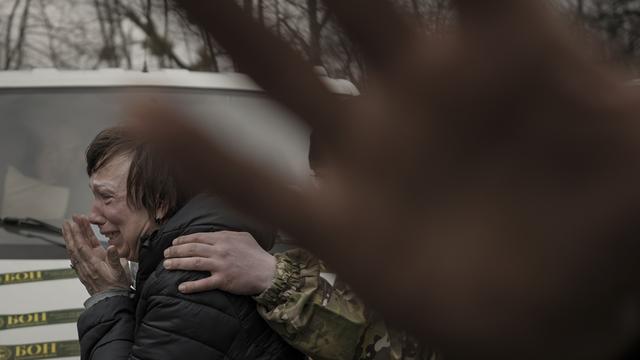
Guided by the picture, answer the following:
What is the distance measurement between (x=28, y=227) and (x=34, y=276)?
348 millimetres

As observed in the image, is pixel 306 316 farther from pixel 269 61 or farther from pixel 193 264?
pixel 269 61

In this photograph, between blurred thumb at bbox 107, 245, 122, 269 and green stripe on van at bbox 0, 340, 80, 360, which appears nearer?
blurred thumb at bbox 107, 245, 122, 269

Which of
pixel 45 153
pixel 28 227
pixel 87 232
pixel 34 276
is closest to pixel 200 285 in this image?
pixel 87 232

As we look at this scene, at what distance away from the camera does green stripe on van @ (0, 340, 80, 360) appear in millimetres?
2752

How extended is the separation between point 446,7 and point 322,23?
82mm

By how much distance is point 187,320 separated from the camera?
170 centimetres

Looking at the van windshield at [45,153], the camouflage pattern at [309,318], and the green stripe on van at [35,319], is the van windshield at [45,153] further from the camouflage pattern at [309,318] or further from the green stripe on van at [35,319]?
the camouflage pattern at [309,318]

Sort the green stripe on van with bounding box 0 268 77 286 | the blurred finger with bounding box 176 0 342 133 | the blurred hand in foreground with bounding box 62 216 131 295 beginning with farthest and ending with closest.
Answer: the green stripe on van with bounding box 0 268 77 286 → the blurred hand in foreground with bounding box 62 216 131 295 → the blurred finger with bounding box 176 0 342 133

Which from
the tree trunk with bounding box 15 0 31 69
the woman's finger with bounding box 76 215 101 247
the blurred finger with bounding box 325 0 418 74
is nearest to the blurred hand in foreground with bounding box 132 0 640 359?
the blurred finger with bounding box 325 0 418 74

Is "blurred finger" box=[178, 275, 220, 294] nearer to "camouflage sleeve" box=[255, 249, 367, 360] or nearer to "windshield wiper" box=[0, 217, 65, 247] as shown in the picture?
"camouflage sleeve" box=[255, 249, 367, 360]

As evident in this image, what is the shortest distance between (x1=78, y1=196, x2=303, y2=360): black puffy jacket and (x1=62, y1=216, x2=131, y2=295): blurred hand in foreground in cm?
17

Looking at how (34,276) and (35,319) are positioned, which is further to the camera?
(34,276)

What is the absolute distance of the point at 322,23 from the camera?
1.81 feet

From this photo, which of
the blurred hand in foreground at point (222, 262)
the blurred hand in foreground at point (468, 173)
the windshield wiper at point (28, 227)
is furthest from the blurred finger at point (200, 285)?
the windshield wiper at point (28, 227)
